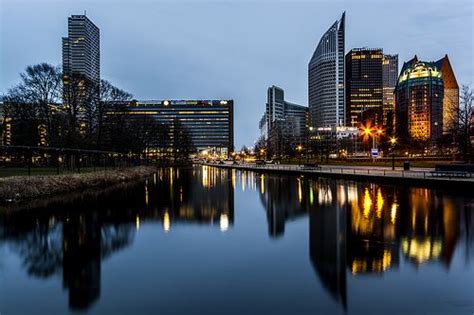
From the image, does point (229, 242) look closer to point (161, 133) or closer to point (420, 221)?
point (420, 221)

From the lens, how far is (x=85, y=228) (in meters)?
14.5

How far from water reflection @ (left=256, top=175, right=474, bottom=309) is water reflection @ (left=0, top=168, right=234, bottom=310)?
13.4 ft

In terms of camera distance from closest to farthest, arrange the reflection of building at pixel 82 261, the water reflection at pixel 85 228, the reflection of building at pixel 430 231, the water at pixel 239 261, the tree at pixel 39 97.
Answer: the water at pixel 239 261, the reflection of building at pixel 82 261, the water reflection at pixel 85 228, the reflection of building at pixel 430 231, the tree at pixel 39 97

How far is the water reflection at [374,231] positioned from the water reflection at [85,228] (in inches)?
161

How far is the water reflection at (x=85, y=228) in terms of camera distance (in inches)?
361

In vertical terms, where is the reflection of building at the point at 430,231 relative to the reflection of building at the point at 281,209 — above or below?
above

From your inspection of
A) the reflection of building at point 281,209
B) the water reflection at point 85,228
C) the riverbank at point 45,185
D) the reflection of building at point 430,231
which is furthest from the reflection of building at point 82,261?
the riverbank at point 45,185

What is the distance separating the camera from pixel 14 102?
44.6m

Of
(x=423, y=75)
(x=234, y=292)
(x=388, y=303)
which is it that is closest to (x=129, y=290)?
(x=234, y=292)

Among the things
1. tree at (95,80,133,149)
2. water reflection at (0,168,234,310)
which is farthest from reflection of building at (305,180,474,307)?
tree at (95,80,133,149)

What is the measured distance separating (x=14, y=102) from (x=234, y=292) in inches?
1832

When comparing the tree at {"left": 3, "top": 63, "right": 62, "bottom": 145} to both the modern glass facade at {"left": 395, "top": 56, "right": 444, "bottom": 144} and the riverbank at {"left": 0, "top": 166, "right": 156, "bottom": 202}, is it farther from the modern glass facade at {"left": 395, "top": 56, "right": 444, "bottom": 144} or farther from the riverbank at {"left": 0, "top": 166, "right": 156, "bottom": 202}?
the modern glass facade at {"left": 395, "top": 56, "right": 444, "bottom": 144}

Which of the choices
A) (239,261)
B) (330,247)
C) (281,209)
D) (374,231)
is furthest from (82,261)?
(281,209)

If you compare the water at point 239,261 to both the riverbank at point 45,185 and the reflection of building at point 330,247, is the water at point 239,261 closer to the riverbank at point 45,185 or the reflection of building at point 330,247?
the reflection of building at point 330,247
